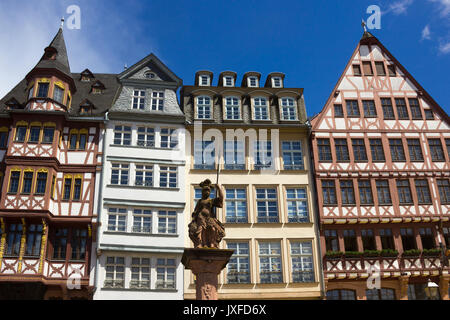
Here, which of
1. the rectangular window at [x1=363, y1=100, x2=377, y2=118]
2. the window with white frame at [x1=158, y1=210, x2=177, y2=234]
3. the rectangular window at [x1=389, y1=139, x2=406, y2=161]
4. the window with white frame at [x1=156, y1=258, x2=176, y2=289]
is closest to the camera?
the window with white frame at [x1=156, y1=258, x2=176, y2=289]

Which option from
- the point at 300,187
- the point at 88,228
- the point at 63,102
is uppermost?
the point at 63,102

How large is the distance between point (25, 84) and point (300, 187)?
18297 mm

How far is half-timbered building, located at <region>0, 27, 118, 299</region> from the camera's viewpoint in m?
23.7

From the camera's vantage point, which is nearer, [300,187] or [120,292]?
[120,292]

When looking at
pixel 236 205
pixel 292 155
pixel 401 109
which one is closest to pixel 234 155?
pixel 236 205

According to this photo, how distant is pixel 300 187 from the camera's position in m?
27.8

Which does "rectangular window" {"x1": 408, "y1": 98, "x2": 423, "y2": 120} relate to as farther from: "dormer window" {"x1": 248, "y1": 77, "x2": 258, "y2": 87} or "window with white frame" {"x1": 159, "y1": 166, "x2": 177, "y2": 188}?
"window with white frame" {"x1": 159, "y1": 166, "x2": 177, "y2": 188}

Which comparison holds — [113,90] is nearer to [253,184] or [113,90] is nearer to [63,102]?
[63,102]

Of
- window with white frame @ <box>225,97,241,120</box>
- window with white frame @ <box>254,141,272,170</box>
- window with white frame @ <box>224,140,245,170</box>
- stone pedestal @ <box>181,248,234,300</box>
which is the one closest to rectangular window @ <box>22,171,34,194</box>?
window with white frame @ <box>224,140,245,170</box>

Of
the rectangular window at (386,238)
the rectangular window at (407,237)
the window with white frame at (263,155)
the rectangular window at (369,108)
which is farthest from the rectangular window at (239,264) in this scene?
the rectangular window at (369,108)

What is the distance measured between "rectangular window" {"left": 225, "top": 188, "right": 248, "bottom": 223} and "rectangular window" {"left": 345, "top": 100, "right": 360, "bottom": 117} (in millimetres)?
8431

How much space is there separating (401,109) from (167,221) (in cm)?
1632
